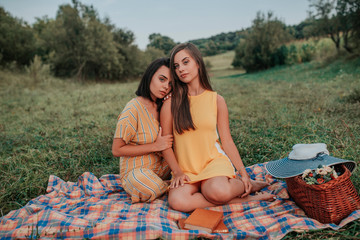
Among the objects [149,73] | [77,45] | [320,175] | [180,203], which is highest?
[77,45]

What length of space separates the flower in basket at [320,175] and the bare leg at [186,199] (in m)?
0.91

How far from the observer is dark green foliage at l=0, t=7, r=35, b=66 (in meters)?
15.2

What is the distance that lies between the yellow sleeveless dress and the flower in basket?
2.37ft

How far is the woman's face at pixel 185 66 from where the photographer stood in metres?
2.57

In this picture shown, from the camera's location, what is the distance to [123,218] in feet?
7.47

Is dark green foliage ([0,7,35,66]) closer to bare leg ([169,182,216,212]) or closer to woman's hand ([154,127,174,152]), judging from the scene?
woman's hand ([154,127,174,152])

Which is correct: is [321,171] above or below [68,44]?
below

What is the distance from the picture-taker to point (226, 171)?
8.04ft

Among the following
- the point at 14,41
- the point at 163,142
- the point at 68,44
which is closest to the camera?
the point at 163,142

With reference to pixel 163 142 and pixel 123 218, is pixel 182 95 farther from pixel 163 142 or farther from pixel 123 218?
pixel 123 218

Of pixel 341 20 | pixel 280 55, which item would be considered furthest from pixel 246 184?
pixel 280 55

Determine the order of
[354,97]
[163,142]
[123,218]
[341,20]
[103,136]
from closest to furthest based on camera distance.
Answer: [123,218] → [163,142] → [103,136] → [354,97] → [341,20]

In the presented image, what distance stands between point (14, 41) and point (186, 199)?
18.1 meters

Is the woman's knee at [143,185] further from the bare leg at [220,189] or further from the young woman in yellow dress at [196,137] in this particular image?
the bare leg at [220,189]
